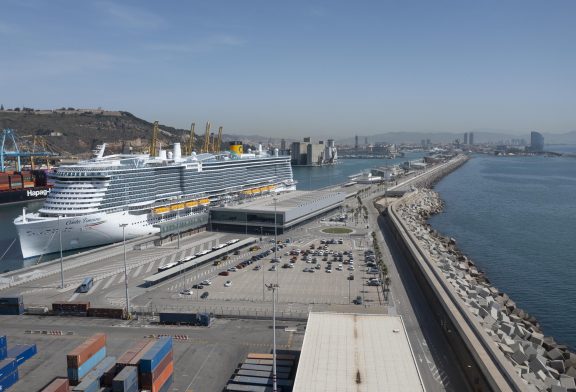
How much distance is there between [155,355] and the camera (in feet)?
57.9

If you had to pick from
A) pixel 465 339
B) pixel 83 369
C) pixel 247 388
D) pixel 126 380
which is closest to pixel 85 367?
pixel 83 369

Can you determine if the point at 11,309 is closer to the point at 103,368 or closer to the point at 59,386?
the point at 103,368

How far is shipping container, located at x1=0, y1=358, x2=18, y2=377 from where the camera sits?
1781 cm

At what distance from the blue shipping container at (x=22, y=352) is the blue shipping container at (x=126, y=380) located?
5535 millimetres

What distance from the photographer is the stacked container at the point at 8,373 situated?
17.7 metres

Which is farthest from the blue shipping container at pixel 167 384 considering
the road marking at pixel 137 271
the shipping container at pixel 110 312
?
the road marking at pixel 137 271

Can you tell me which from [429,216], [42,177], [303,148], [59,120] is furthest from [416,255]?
[59,120]

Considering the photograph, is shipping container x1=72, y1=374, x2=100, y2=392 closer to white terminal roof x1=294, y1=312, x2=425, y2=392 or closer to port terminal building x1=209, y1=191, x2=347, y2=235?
white terminal roof x1=294, y1=312, x2=425, y2=392

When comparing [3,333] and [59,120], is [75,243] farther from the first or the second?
[59,120]

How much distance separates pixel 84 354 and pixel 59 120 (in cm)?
17482

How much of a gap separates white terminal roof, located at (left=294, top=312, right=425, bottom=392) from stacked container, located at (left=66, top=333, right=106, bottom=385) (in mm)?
8310

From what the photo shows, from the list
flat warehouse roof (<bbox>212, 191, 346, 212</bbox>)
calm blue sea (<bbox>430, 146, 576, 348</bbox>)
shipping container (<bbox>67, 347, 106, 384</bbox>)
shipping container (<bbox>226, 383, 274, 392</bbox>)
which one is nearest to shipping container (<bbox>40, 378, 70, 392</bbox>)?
shipping container (<bbox>67, 347, 106, 384</bbox>)

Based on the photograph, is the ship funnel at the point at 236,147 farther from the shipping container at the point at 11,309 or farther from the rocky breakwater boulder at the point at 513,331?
the shipping container at the point at 11,309

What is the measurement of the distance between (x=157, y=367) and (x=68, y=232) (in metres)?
26.7
